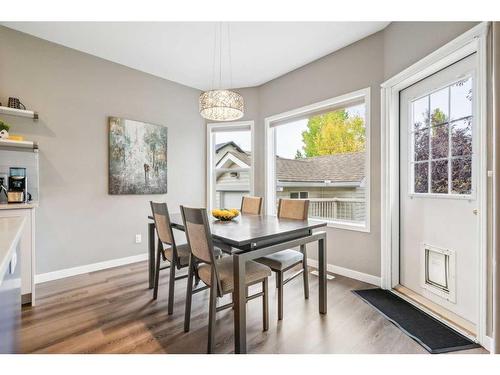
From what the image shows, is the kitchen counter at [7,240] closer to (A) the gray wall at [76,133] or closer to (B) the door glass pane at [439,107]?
(A) the gray wall at [76,133]

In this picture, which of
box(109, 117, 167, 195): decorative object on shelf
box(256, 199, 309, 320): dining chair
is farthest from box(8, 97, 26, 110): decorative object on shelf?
box(256, 199, 309, 320): dining chair

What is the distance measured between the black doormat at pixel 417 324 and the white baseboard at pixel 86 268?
2.81m

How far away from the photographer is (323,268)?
212cm

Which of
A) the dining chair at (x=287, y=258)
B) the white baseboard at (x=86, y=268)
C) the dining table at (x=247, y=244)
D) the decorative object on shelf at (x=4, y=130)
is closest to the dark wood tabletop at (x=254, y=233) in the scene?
the dining table at (x=247, y=244)

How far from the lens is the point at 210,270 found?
174 cm

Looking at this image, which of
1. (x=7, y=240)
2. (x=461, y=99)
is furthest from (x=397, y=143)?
(x=7, y=240)

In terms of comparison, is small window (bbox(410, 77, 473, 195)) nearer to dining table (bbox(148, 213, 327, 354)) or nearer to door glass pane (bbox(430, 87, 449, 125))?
door glass pane (bbox(430, 87, 449, 125))

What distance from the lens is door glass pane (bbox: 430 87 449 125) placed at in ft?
6.87

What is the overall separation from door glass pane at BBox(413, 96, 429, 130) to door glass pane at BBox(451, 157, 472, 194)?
0.48m

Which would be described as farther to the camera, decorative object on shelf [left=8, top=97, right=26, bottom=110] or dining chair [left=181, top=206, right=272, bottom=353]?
decorative object on shelf [left=8, top=97, right=26, bottom=110]

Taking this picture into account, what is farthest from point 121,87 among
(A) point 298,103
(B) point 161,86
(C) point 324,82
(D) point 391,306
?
(D) point 391,306

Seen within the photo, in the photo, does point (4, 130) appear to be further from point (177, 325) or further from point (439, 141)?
point (439, 141)
